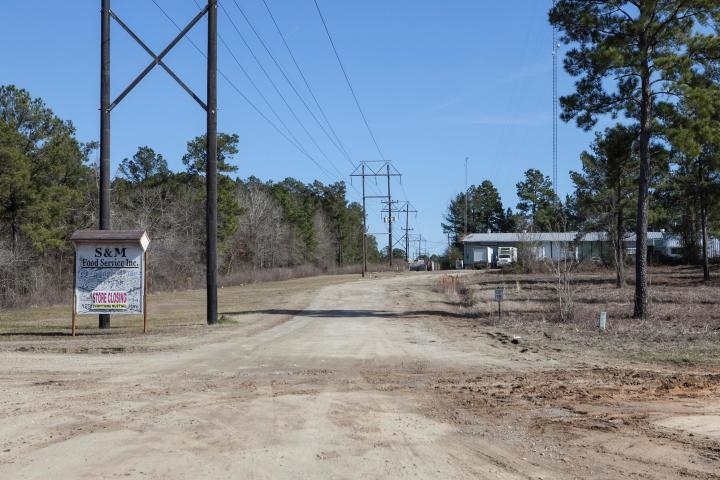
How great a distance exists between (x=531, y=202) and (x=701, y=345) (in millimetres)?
117735

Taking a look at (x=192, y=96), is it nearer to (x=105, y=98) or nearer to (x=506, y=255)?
(x=105, y=98)

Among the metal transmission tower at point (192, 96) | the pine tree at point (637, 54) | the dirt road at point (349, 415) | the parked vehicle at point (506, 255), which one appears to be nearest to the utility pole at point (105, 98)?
the metal transmission tower at point (192, 96)

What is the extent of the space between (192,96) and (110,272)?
19.0ft

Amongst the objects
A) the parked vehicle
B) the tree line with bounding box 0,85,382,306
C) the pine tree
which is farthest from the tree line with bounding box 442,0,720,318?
the parked vehicle

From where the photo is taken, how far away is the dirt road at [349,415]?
6773 mm

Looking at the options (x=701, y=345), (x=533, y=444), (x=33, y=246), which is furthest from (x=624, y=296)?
(x=33, y=246)

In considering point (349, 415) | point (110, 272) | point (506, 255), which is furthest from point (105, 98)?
point (506, 255)

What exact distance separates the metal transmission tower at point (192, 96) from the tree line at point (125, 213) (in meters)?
21.3

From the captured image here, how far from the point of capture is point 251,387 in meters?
11.0

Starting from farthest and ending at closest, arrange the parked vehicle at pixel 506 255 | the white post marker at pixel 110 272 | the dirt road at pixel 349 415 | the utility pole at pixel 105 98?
1. the parked vehicle at pixel 506 255
2. the utility pole at pixel 105 98
3. the white post marker at pixel 110 272
4. the dirt road at pixel 349 415

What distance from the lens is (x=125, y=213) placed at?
6044 cm

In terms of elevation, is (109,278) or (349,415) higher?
(109,278)

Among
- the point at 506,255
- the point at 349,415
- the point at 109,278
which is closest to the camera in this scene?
the point at 349,415

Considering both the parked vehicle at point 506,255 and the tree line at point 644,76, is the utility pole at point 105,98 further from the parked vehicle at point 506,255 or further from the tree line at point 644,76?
the parked vehicle at point 506,255
